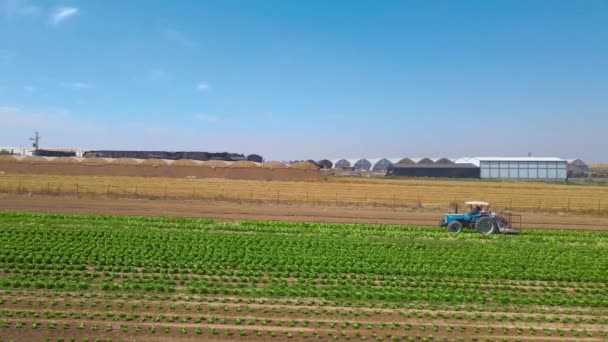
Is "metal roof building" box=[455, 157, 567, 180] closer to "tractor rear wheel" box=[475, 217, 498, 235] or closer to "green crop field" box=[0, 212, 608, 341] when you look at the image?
"tractor rear wheel" box=[475, 217, 498, 235]

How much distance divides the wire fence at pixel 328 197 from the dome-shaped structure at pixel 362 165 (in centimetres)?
11915

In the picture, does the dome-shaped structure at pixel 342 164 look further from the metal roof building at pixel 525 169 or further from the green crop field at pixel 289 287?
the green crop field at pixel 289 287

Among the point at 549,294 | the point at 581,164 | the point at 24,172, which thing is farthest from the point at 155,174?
the point at 581,164

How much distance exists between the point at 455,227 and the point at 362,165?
495 feet

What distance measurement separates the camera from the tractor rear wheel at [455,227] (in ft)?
83.5

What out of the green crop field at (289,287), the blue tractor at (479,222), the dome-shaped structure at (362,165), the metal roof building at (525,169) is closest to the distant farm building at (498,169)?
the metal roof building at (525,169)

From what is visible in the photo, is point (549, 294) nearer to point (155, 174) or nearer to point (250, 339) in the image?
point (250, 339)

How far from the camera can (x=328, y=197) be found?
4606 centimetres

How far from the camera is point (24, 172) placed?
72500 millimetres

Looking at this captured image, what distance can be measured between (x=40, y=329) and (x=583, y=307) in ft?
46.8

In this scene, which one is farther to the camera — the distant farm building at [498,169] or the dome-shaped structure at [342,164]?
the dome-shaped structure at [342,164]

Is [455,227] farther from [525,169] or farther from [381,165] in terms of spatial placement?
[381,165]

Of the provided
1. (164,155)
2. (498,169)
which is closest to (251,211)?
(164,155)

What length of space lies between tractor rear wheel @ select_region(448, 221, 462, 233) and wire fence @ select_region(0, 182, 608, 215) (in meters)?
12.7
